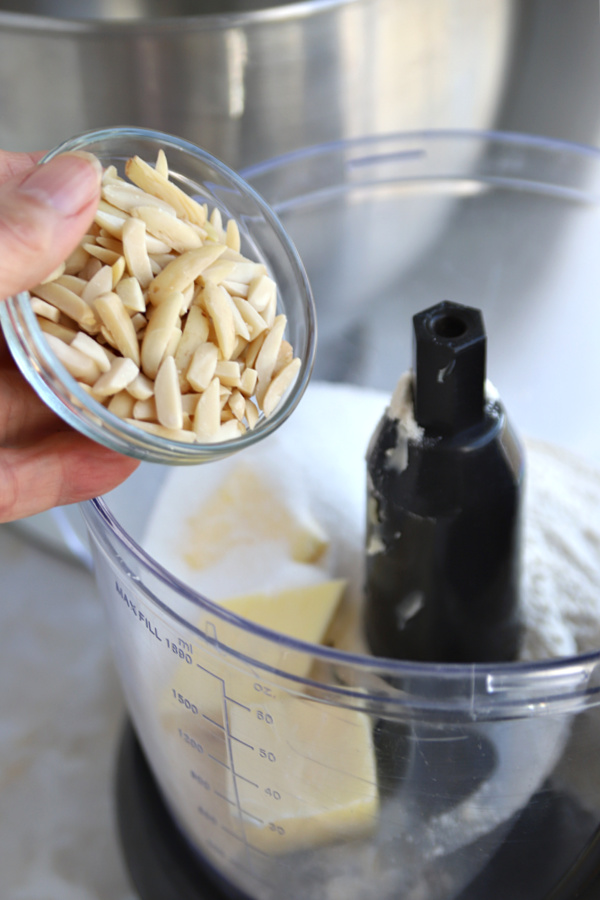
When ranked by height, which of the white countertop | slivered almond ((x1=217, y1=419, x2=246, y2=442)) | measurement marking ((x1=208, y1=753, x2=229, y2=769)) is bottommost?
the white countertop

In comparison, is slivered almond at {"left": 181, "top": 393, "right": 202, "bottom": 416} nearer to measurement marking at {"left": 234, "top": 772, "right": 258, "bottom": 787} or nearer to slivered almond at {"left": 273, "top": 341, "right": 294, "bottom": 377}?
slivered almond at {"left": 273, "top": 341, "right": 294, "bottom": 377}

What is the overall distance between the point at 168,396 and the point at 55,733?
338 mm

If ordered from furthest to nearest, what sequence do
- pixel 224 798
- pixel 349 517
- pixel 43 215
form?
pixel 349 517 → pixel 224 798 → pixel 43 215

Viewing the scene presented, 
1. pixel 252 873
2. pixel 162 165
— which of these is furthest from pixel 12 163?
pixel 252 873

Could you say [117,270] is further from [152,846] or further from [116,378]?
[152,846]

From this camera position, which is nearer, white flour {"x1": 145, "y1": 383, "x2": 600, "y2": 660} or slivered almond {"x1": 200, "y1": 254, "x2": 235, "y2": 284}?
slivered almond {"x1": 200, "y1": 254, "x2": 235, "y2": 284}

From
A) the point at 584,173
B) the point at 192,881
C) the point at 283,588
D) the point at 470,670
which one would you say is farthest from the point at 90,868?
the point at 584,173

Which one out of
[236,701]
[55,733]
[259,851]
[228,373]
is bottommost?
[55,733]

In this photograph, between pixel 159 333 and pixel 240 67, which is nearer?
pixel 159 333

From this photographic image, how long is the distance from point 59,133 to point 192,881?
404 mm

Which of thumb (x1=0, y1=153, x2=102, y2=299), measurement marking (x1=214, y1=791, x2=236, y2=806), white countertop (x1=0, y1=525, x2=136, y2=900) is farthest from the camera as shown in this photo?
white countertop (x1=0, y1=525, x2=136, y2=900)

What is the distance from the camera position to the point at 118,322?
30 cm

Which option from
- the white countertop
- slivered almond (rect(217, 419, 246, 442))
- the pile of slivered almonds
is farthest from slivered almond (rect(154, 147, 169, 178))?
the white countertop

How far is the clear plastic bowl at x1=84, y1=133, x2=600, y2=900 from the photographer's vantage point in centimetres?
30
